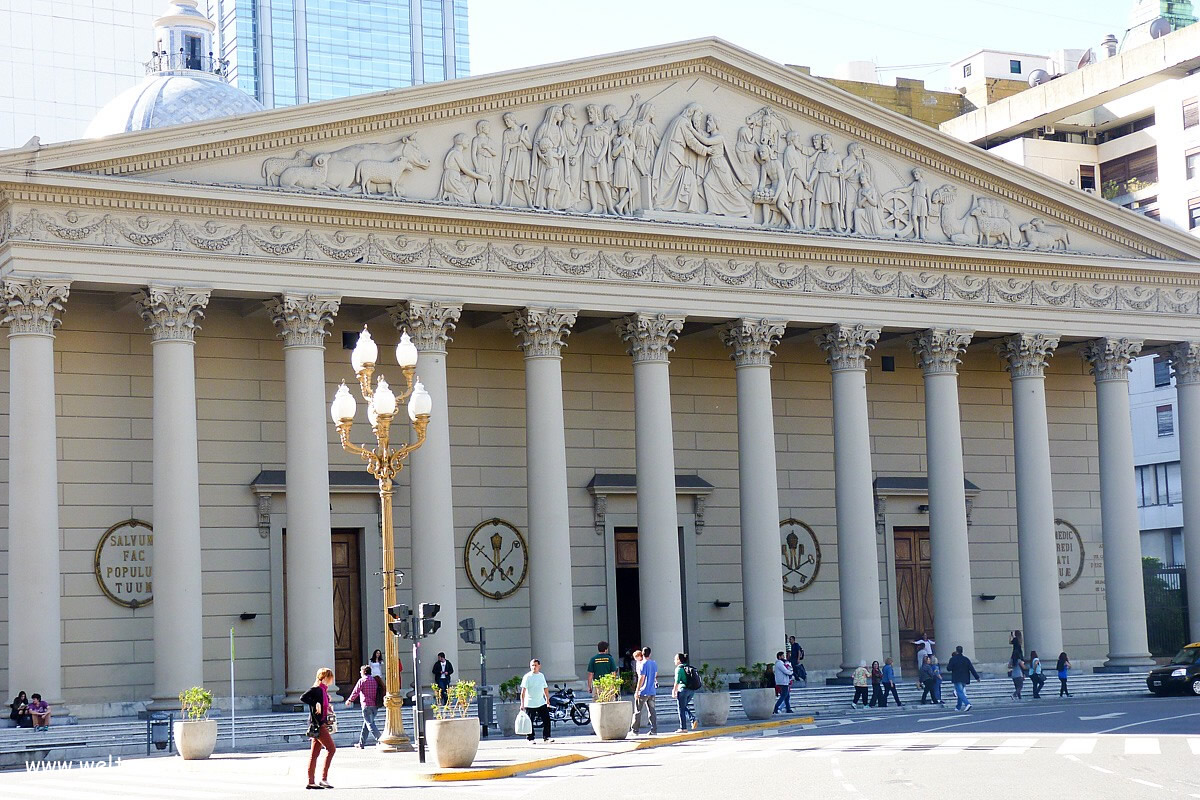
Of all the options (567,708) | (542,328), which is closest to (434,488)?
(542,328)

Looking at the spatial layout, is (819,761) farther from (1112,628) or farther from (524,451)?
(1112,628)

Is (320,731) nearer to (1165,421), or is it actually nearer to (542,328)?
(542,328)

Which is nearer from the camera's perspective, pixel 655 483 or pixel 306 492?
pixel 306 492

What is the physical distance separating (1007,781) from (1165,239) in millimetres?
29465

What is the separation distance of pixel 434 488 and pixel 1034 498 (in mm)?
16475

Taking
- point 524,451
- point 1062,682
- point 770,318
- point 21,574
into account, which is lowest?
point 1062,682

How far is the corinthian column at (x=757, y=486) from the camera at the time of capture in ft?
132

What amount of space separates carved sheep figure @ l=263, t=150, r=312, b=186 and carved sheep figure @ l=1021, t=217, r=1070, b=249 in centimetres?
1943

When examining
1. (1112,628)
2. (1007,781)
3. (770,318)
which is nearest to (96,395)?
(770,318)

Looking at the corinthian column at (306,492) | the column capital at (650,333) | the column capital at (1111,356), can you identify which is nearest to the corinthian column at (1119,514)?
the column capital at (1111,356)

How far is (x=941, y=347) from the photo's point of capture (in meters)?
43.6

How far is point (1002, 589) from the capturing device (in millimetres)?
47906

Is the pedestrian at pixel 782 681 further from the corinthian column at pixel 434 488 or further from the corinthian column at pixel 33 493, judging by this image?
the corinthian column at pixel 33 493

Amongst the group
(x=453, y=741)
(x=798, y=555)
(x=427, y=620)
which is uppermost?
(x=798, y=555)
